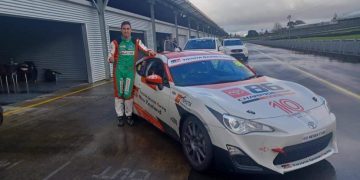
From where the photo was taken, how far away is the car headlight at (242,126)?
3238 millimetres

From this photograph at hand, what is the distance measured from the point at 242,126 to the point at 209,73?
1727mm

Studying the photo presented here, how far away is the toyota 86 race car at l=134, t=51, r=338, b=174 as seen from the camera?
320 cm

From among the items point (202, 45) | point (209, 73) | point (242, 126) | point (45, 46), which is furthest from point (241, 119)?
point (45, 46)

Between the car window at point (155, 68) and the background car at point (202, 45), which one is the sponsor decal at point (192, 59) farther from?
the background car at point (202, 45)

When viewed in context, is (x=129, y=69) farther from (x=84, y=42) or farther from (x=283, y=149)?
(x=84, y=42)

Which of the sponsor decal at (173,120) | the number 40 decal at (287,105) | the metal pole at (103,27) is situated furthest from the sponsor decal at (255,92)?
the metal pole at (103,27)

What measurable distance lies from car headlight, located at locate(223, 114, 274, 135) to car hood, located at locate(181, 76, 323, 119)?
7 centimetres

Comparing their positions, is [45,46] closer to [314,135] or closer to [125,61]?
[125,61]

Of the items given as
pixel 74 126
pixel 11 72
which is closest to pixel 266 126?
pixel 74 126

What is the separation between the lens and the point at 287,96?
12.6 ft

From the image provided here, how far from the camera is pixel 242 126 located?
3285mm

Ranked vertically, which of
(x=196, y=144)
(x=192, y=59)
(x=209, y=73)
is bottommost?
(x=196, y=144)

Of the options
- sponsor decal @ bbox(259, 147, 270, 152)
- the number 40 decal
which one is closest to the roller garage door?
the number 40 decal

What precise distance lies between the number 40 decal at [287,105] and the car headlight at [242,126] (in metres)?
0.41
